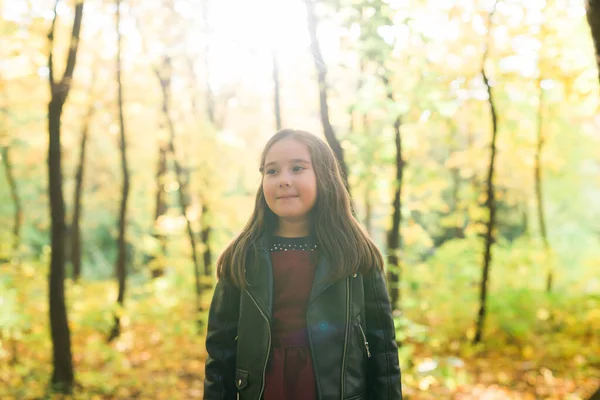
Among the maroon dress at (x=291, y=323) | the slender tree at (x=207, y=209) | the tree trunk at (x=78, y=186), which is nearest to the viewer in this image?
the maroon dress at (x=291, y=323)

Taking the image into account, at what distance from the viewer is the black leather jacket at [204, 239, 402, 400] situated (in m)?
1.99

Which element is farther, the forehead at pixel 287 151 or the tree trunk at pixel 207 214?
the tree trunk at pixel 207 214

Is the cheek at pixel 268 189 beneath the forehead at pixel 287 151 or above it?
beneath

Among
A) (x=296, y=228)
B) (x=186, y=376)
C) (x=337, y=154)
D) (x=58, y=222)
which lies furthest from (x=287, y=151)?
(x=186, y=376)

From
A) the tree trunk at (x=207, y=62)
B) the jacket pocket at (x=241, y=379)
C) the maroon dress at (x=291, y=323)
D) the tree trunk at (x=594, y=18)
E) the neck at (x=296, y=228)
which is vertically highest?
the tree trunk at (x=207, y=62)

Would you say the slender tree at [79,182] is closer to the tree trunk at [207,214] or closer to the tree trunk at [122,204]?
the tree trunk at [122,204]

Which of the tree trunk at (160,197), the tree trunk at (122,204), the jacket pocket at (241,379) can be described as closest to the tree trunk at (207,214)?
the tree trunk at (160,197)

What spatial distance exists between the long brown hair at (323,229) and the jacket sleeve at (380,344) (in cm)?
11

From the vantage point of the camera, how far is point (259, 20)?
6809 mm

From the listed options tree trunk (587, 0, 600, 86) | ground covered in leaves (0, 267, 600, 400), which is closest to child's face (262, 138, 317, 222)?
tree trunk (587, 0, 600, 86)

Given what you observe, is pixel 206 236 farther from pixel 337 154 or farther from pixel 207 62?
pixel 337 154

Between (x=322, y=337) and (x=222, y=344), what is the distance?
52 centimetres

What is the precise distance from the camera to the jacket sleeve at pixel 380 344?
2.07 metres

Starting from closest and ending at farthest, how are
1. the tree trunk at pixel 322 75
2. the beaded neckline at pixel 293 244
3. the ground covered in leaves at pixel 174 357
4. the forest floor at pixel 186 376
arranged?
the beaded neckline at pixel 293 244
the tree trunk at pixel 322 75
the forest floor at pixel 186 376
the ground covered in leaves at pixel 174 357
